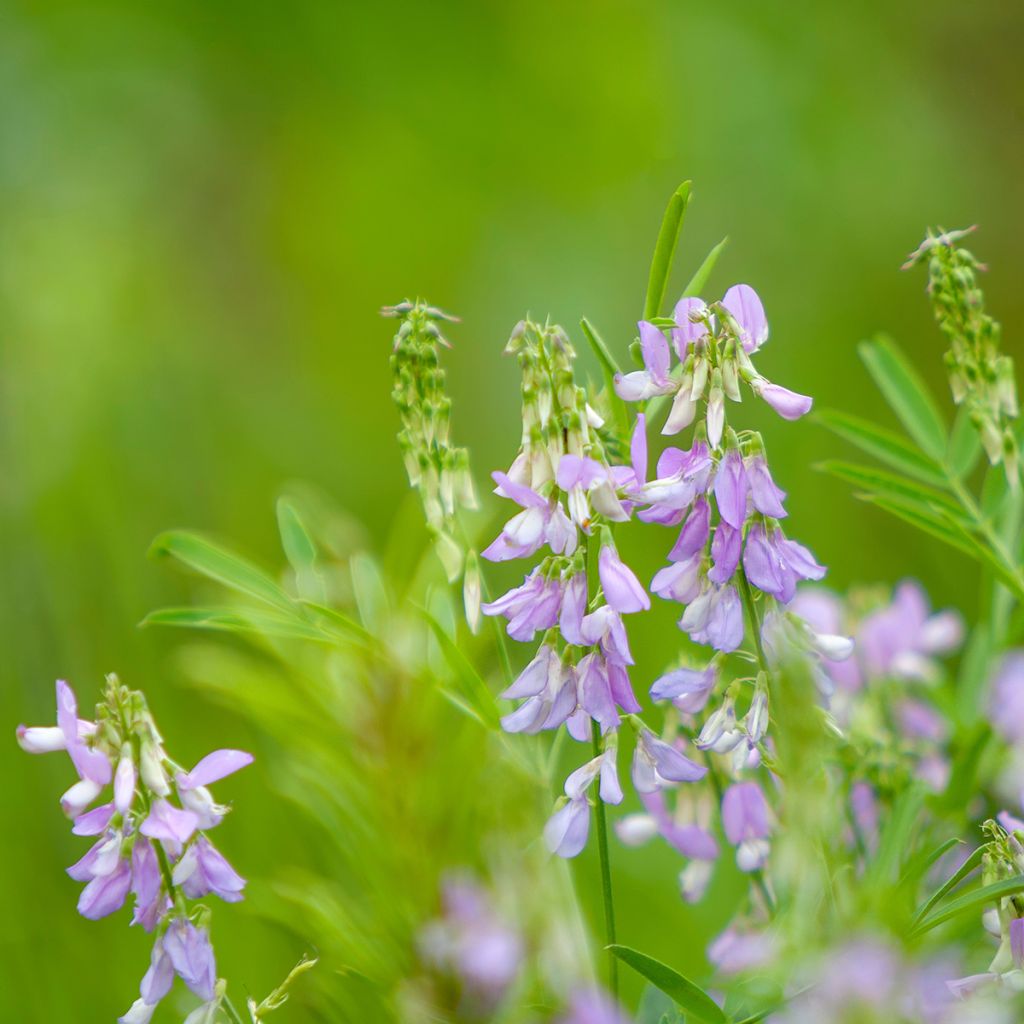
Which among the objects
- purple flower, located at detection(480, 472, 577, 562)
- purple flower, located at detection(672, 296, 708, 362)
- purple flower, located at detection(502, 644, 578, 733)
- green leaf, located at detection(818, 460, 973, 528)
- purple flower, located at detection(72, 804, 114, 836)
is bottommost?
purple flower, located at detection(72, 804, 114, 836)

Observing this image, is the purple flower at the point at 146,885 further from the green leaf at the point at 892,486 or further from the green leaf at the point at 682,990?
the green leaf at the point at 892,486

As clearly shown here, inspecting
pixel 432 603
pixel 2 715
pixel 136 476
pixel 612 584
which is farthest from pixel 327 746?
pixel 136 476

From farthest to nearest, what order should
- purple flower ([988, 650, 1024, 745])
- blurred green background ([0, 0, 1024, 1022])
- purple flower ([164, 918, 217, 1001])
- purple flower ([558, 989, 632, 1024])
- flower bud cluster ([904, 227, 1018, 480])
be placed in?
blurred green background ([0, 0, 1024, 1022])
purple flower ([988, 650, 1024, 745])
flower bud cluster ([904, 227, 1018, 480])
purple flower ([164, 918, 217, 1001])
purple flower ([558, 989, 632, 1024])

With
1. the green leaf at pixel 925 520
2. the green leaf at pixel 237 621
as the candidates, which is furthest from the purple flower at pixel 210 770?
the green leaf at pixel 925 520

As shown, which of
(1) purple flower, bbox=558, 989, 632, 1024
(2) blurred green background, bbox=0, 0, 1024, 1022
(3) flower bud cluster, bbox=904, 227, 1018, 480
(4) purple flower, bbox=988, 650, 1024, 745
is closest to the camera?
(1) purple flower, bbox=558, 989, 632, 1024

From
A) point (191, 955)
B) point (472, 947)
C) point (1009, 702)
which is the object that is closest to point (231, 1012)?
point (191, 955)

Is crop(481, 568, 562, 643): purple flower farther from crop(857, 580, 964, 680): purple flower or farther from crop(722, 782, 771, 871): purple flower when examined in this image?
crop(857, 580, 964, 680): purple flower

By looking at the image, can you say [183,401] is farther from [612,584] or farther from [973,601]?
[612,584]

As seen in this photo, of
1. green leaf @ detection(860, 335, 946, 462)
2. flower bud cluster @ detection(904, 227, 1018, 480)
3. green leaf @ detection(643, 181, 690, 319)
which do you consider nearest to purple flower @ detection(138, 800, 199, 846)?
green leaf @ detection(643, 181, 690, 319)

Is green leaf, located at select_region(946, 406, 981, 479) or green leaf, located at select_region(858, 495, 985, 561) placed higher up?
green leaf, located at select_region(946, 406, 981, 479)
